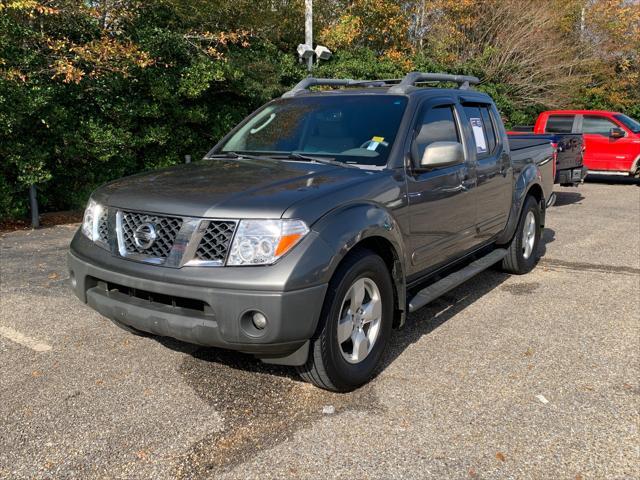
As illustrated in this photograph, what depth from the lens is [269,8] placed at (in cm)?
1455

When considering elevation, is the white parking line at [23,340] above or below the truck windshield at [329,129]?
below

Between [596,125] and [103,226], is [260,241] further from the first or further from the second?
[596,125]

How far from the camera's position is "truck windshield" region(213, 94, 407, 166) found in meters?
4.11

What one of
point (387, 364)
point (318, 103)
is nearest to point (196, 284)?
point (387, 364)

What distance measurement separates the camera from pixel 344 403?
11.2ft

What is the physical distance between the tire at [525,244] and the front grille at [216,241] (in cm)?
385

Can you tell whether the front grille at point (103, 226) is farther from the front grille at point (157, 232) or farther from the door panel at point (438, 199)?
the door panel at point (438, 199)

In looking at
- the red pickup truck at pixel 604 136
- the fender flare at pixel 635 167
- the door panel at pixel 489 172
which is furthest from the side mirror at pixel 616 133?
the door panel at pixel 489 172

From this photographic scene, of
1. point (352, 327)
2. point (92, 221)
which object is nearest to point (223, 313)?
point (352, 327)

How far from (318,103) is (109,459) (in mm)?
2970

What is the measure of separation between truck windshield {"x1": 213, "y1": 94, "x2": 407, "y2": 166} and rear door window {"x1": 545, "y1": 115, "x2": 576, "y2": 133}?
12.1m

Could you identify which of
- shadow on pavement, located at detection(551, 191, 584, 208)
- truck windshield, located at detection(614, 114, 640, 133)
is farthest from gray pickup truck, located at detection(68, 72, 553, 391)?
truck windshield, located at detection(614, 114, 640, 133)

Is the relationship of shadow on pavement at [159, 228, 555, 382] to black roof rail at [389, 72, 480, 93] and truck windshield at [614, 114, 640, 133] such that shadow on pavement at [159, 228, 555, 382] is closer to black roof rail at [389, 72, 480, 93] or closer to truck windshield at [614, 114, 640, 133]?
black roof rail at [389, 72, 480, 93]

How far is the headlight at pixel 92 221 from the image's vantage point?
3.65m
